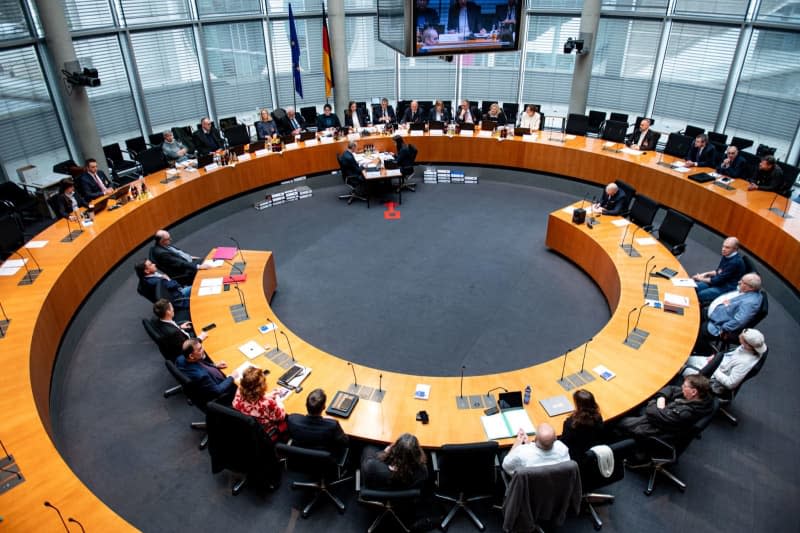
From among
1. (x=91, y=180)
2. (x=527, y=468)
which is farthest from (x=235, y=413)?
(x=91, y=180)

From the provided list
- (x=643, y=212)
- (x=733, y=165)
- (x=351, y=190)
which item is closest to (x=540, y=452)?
(x=643, y=212)

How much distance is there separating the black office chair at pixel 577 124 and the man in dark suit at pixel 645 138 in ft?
4.59

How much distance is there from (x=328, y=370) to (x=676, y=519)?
377 centimetres

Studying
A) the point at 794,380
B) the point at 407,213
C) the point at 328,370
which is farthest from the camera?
the point at 407,213

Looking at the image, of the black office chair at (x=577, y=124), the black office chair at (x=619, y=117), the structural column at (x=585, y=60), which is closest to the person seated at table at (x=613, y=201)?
the black office chair at (x=577, y=124)

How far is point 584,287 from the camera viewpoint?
862 centimetres

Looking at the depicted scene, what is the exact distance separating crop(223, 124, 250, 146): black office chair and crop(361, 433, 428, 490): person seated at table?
10061 mm

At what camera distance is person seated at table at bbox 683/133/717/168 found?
411 inches

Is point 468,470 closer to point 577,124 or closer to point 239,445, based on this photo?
point 239,445

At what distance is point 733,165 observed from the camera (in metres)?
10.1

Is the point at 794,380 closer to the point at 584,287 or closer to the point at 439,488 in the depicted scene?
the point at 584,287

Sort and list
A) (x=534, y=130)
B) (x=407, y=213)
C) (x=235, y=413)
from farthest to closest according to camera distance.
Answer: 1. (x=534, y=130)
2. (x=407, y=213)
3. (x=235, y=413)

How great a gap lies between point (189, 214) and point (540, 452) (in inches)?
348

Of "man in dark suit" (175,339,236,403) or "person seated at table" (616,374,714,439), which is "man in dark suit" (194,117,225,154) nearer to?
"man in dark suit" (175,339,236,403)
